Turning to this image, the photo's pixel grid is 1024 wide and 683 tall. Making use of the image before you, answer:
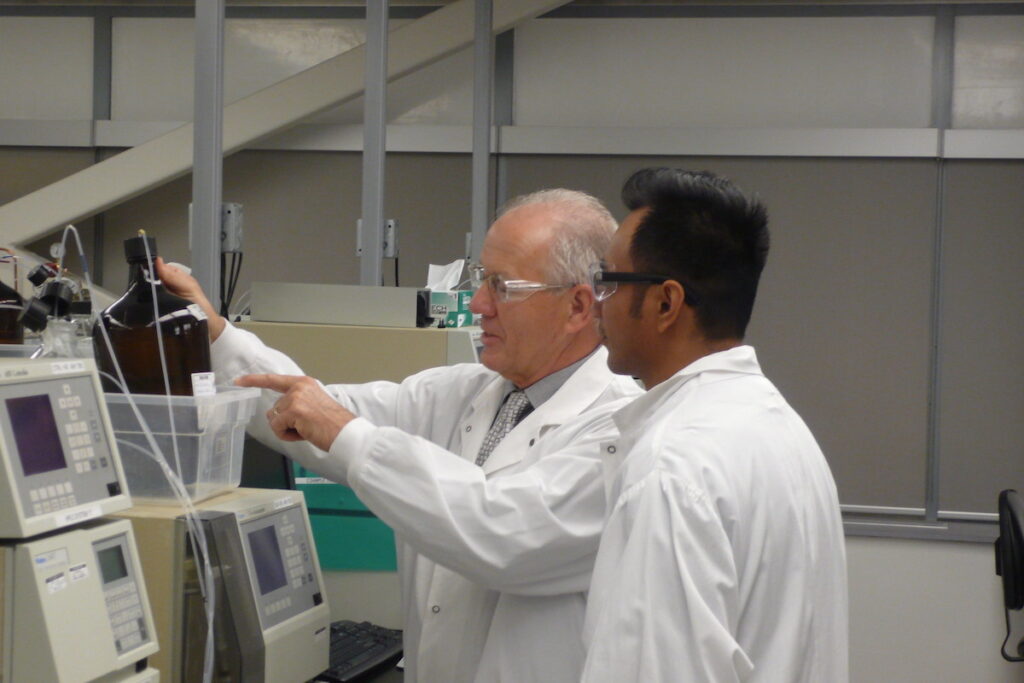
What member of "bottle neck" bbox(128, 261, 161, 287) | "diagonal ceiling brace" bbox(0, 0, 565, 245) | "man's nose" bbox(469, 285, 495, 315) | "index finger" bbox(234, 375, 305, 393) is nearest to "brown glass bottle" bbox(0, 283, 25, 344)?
"bottle neck" bbox(128, 261, 161, 287)

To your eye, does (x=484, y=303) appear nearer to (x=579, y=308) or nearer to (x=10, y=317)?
(x=579, y=308)

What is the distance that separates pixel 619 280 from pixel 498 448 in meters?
0.43

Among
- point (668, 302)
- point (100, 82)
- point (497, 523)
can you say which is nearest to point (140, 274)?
point (497, 523)

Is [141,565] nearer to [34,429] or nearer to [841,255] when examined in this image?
[34,429]

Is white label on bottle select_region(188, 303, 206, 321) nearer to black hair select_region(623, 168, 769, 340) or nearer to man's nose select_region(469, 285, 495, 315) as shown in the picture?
man's nose select_region(469, 285, 495, 315)

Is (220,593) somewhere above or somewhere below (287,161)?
below

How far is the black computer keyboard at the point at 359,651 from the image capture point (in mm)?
1562

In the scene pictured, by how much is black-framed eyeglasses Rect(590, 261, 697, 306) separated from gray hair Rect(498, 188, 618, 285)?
35 cm

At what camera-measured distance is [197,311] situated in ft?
4.52

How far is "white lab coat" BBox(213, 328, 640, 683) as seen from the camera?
4.29 ft

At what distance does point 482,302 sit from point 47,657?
A: 2.64ft

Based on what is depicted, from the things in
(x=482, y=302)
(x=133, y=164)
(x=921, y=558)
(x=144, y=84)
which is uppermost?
(x=144, y=84)

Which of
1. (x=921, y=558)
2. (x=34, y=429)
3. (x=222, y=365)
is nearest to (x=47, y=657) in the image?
(x=34, y=429)

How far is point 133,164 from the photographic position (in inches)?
156
